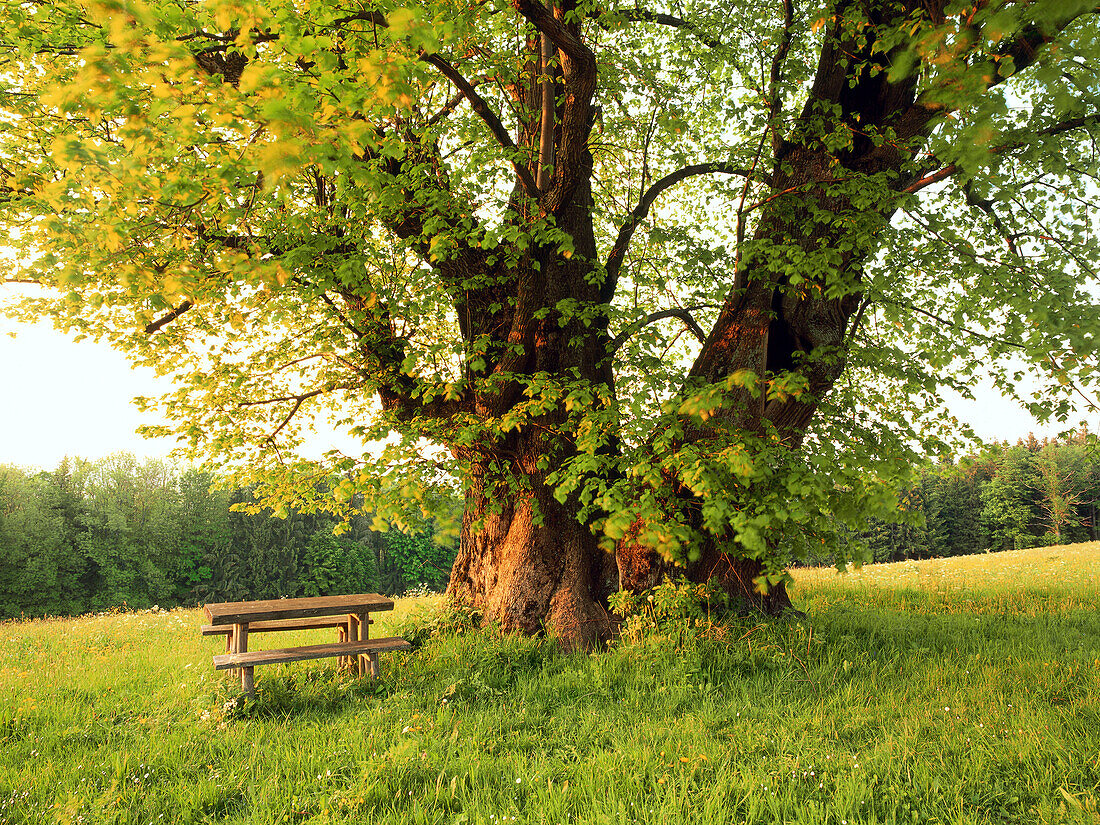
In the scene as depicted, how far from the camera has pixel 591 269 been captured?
817 cm

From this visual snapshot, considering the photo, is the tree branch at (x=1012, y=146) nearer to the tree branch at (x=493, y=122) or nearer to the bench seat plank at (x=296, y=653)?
the tree branch at (x=493, y=122)

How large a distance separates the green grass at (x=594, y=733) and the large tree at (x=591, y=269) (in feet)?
4.06

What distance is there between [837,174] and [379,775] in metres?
7.11

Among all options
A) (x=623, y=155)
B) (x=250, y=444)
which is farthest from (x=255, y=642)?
(x=623, y=155)

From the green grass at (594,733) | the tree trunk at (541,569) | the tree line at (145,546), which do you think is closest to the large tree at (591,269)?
the tree trunk at (541,569)

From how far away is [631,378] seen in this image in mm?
8430

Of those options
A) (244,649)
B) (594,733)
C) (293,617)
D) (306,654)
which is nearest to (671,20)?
(594,733)

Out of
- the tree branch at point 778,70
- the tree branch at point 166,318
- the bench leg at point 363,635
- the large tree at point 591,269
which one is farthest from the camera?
the tree branch at point 166,318

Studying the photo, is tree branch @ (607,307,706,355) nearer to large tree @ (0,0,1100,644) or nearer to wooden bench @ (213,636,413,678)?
large tree @ (0,0,1100,644)

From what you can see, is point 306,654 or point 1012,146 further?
point 306,654

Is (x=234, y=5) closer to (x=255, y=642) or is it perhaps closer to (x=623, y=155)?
(x=623, y=155)

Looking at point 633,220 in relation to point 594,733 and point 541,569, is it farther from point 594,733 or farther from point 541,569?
point 594,733

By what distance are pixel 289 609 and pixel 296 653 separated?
50 centimetres

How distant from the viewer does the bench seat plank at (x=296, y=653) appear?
593 cm
